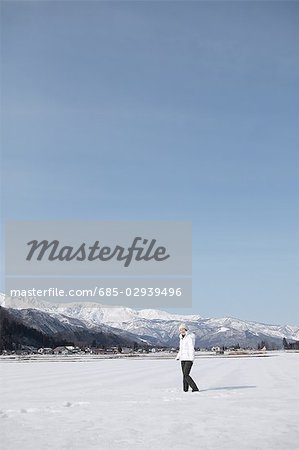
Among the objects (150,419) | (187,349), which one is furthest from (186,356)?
(150,419)

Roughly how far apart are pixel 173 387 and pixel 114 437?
10112 mm

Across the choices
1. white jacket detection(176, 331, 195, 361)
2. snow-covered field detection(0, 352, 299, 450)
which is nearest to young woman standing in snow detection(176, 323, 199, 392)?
white jacket detection(176, 331, 195, 361)

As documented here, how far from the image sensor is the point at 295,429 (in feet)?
33.5

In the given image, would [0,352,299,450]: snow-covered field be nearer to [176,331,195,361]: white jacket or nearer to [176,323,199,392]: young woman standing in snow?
[176,323,199,392]: young woman standing in snow

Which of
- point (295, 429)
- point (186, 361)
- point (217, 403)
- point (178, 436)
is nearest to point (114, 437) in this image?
point (178, 436)

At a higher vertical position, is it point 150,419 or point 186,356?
point 186,356

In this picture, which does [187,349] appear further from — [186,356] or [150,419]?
[150,419]

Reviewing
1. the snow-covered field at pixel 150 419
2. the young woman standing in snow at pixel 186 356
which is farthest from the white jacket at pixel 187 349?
the snow-covered field at pixel 150 419

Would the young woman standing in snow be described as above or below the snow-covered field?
above

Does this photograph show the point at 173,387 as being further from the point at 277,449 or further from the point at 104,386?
the point at 277,449

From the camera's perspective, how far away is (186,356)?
17828 mm

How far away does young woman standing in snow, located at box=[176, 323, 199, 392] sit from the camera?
1756cm

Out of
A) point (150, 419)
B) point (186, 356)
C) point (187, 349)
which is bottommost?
point (150, 419)

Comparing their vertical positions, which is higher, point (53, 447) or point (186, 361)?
point (186, 361)
